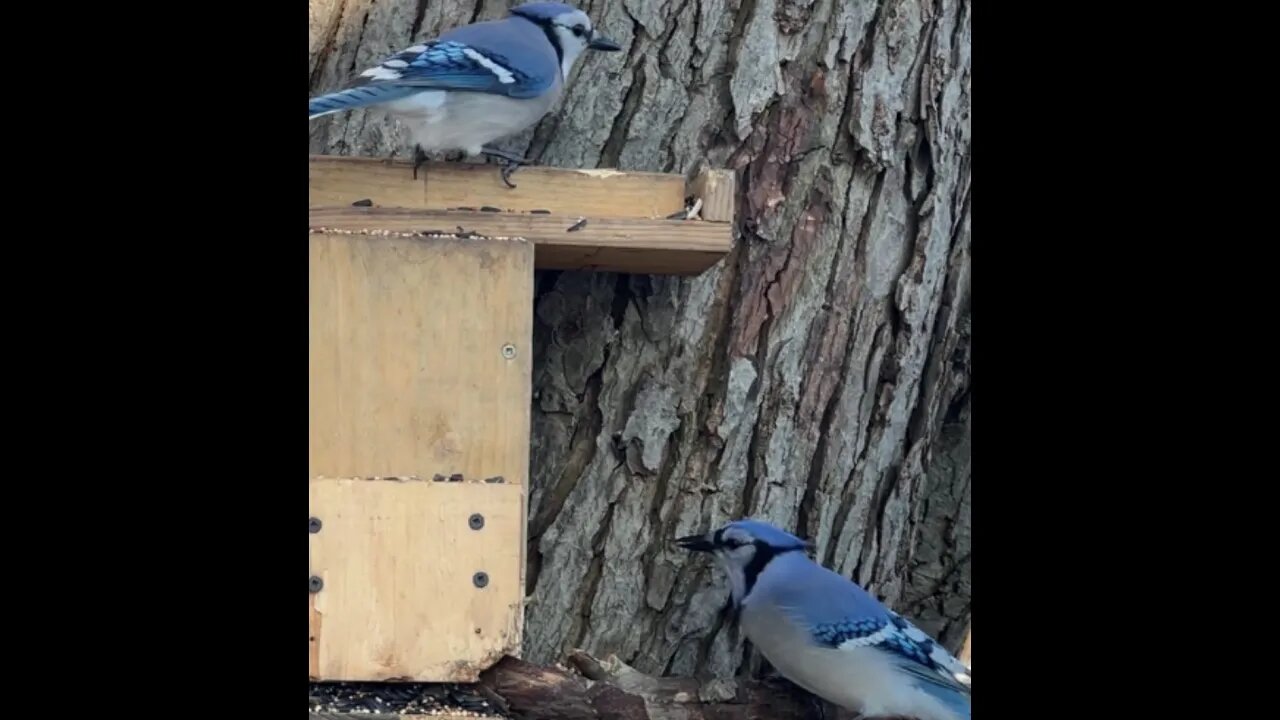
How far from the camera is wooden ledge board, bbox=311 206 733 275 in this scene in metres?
Answer: 1.96

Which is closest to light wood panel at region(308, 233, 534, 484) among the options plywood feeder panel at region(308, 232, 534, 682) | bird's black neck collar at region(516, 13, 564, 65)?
plywood feeder panel at region(308, 232, 534, 682)

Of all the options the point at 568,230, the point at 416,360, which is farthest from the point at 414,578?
the point at 568,230

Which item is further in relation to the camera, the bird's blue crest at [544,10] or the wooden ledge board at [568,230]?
the bird's blue crest at [544,10]

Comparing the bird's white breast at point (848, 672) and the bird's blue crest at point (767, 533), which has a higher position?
the bird's blue crest at point (767, 533)

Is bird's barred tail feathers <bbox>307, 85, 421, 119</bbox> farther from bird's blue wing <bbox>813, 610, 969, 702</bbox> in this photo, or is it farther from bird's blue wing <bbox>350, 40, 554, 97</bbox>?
bird's blue wing <bbox>813, 610, 969, 702</bbox>

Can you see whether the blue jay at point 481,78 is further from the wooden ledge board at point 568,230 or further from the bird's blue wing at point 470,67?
the wooden ledge board at point 568,230

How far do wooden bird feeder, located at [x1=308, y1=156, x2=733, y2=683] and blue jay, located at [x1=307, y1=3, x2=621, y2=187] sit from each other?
0.22 meters

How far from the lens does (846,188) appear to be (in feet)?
8.12

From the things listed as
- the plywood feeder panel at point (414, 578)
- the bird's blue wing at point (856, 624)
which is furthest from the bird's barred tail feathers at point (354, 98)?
the bird's blue wing at point (856, 624)

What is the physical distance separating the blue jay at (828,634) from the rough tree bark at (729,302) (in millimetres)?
110

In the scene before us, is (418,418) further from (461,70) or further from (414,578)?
(461,70)

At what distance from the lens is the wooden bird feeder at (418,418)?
189cm

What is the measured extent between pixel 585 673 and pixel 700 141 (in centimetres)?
84
